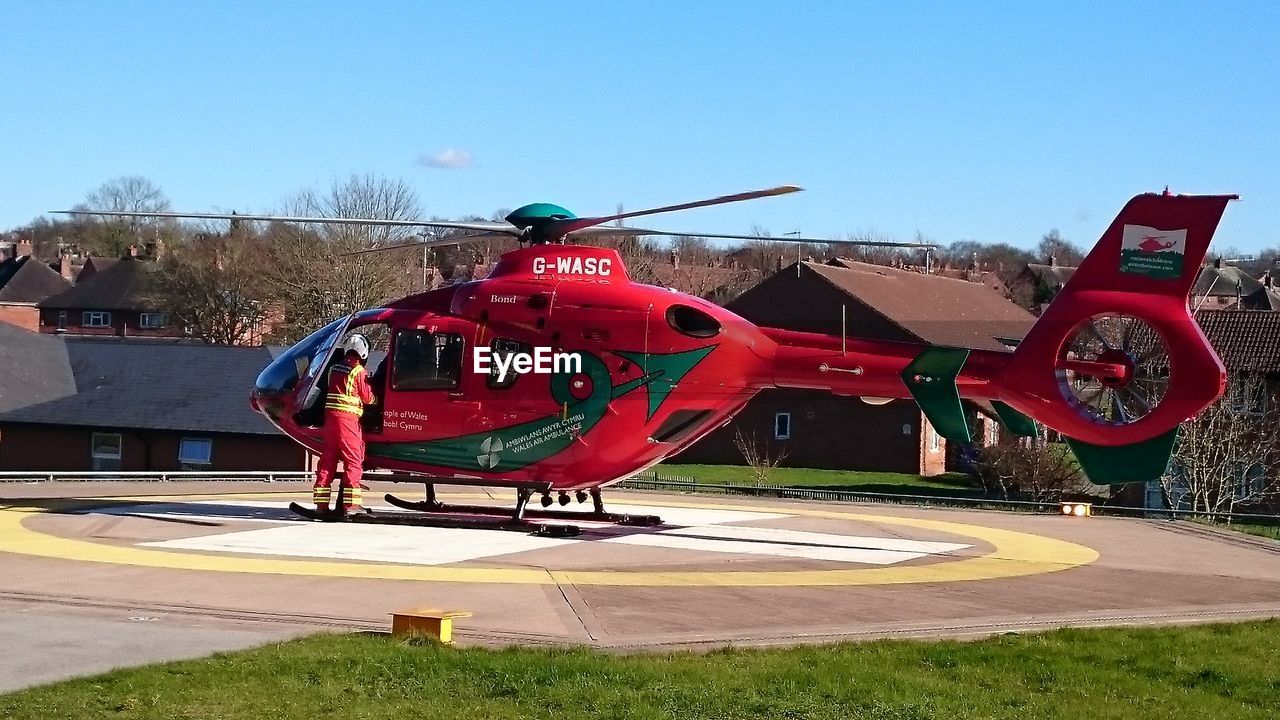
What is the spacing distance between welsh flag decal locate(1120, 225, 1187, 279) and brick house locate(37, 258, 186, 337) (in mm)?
89603

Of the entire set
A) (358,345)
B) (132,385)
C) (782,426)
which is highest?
(358,345)

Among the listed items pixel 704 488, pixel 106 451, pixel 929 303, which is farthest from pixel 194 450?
pixel 929 303

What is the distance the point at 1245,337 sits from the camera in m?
53.8

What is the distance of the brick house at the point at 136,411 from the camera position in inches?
1766

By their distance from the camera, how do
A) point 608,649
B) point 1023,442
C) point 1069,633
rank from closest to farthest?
point 608,649, point 1069,633, point 1023,442

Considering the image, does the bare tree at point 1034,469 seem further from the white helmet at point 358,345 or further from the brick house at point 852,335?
the white helmet at point 358,345

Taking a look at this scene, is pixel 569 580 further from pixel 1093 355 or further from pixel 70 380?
pixel 70 380

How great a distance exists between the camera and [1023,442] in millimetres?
45625

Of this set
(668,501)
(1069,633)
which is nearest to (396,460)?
(668,501)

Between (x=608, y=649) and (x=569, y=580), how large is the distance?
14.9 ft

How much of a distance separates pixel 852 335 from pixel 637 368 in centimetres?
4182

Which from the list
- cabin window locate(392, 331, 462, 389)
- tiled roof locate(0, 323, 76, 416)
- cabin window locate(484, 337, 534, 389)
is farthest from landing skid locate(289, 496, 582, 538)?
tiled roof locate(0, 323, 76, 416)

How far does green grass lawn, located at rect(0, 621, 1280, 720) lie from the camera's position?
1006 cm

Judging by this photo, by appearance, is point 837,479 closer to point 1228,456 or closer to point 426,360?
point 1228,456
